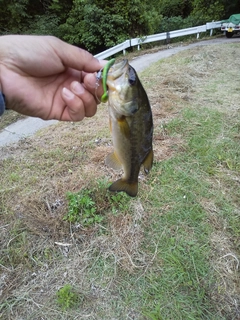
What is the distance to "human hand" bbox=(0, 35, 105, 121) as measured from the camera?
72.0 inches

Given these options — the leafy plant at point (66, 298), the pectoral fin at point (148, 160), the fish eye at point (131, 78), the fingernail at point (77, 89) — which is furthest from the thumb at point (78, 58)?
the leafy plant at point (66, 298)

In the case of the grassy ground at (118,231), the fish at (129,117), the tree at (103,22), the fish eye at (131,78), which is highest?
the fish eye at (131,78)

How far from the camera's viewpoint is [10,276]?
242 centimetres

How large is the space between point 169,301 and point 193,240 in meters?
0.65

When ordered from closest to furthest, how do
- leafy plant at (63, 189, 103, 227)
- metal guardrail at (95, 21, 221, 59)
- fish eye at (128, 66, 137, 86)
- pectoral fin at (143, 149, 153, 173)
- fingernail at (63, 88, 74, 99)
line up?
fish eye at (128, 66, 137, 86)
pectoral fin at (143, 149, 153, 173)
fingernail at (63, 88, 74, 99)
leafy plant at (63, 189, 103, 227)
metal guardrail at (95, 21, 221, 59)

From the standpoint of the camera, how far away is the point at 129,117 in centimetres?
150

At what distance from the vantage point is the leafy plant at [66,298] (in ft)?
7.37

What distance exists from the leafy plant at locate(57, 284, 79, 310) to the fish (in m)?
1.23

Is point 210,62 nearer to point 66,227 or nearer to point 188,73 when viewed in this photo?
point 188,73

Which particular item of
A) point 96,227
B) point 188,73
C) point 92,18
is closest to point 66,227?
point 96,227

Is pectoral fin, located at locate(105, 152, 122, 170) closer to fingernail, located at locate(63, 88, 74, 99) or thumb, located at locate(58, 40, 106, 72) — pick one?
fingernail, located at locate(63, 88, 74, 99)

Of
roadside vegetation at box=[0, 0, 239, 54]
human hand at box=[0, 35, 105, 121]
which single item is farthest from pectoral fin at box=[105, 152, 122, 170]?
roadside vegetation at box=[0, 0, 239, 54]

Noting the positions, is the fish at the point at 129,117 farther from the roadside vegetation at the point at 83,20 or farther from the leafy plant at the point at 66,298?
the roadside vegetation at the point at 83,20

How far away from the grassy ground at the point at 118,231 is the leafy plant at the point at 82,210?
1cm
